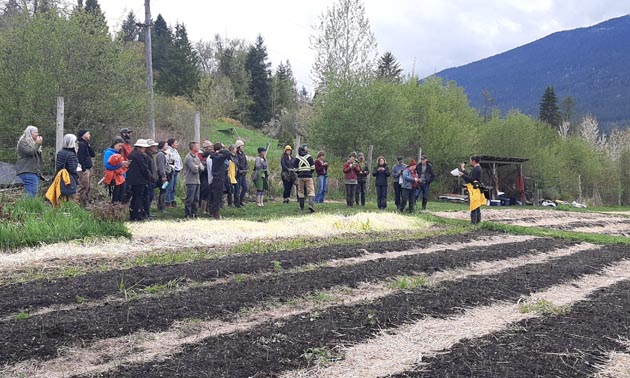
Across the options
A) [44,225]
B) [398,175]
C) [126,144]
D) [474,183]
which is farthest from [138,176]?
[474,183]

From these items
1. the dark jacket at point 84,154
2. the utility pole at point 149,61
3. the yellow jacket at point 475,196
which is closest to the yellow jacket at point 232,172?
the dark jacket at point 84,154

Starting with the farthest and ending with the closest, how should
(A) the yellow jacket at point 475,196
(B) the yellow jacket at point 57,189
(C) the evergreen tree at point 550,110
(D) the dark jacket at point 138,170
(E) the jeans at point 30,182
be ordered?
(C) the evergreen tree at point 550,110, (A) the yellow jacket at point 475,196, (D) the dark jacket at point 138,170, (E) the jeans at point 30,182, (B) the yellow jacket at point 57,189

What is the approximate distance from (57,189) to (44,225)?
177 cm

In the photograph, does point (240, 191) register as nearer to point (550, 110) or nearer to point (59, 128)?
point (59, 128)

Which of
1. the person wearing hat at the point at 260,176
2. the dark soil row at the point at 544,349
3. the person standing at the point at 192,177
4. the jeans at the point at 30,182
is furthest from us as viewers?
→ the person wearing hat at the point at 260,176

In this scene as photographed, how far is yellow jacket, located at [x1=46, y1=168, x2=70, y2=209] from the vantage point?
9797mm

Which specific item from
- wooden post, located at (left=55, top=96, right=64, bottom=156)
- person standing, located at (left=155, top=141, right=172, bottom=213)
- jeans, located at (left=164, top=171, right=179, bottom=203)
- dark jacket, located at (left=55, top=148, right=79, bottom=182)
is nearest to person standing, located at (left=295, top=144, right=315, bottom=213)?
jeans, located at (left=164, top=171, right=179, bottom=203)

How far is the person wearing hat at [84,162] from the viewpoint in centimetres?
1103

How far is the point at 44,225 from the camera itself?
27.4 ft

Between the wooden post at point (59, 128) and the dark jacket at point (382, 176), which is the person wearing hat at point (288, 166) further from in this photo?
the wooden post at point (59, 128)

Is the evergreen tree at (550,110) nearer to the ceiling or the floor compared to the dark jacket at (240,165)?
nearer to the ceiling

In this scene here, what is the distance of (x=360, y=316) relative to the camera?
16.6ft

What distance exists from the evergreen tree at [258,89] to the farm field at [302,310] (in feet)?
143

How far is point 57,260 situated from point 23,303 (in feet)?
7.59
